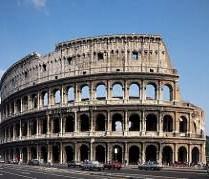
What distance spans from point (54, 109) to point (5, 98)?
932 inches

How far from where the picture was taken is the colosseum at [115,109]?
6825 cm

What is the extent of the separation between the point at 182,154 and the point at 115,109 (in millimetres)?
12208

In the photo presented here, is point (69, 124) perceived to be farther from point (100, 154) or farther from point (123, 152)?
point (123, 152)

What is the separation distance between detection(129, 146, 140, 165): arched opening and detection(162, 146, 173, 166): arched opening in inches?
151

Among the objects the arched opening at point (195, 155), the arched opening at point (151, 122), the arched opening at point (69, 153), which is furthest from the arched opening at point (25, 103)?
the arched opening at point (195, 155)

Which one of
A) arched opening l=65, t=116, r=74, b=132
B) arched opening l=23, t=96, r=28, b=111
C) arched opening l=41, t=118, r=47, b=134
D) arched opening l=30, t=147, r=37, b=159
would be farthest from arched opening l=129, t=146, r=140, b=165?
arched opening l=23, t=96, r=28, b=111

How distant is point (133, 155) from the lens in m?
70.1

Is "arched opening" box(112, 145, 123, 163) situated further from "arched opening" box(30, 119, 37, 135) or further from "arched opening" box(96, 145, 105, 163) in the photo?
"arched opening" box(30, 119, 37, 135)

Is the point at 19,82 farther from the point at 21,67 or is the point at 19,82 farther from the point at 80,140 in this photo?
the point at 80,140

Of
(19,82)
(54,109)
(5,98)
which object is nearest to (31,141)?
(54,109)

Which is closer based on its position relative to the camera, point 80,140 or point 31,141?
point 80,140

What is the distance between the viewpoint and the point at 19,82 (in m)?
85.8

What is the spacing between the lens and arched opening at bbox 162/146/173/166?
6860cm

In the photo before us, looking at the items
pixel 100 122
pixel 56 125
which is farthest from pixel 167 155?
pixel 56 125
